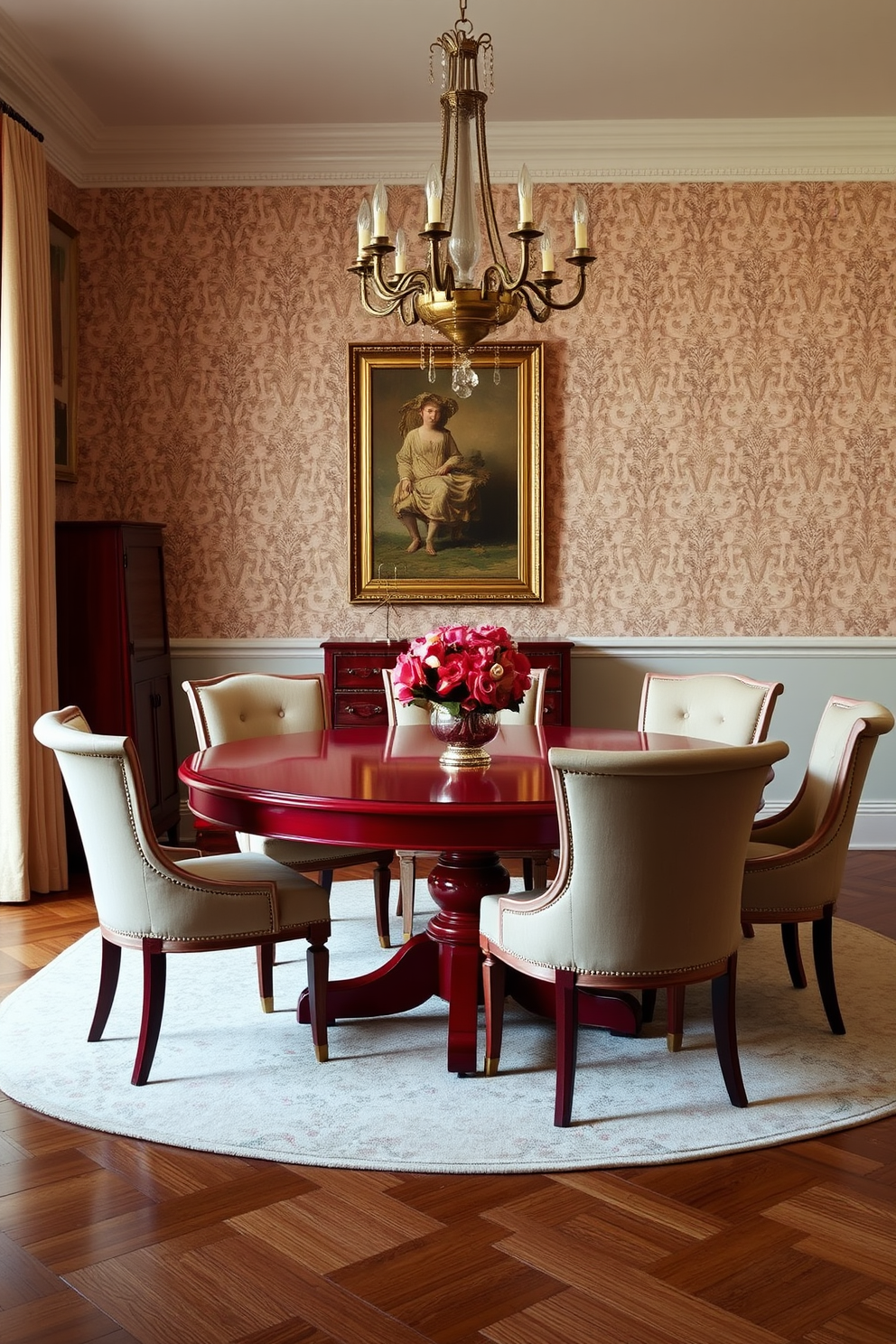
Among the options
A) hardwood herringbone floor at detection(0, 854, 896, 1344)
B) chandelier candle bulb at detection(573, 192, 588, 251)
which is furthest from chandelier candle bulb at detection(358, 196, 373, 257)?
hardwood herringbone floor at detection(0, 854, 896, 1344)

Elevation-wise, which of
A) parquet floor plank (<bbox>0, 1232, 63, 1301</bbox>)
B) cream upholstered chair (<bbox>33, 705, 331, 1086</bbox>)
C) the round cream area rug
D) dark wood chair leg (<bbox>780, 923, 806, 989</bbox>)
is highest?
cream upholstered chair (<bbox>33, 705, 331, 1086</bbox>)

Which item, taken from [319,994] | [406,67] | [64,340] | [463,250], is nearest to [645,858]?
[319,994]

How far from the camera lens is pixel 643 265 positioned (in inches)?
229

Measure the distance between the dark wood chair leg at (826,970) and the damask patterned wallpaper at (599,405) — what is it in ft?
8.93

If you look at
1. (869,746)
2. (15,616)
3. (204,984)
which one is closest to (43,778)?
(15,616)

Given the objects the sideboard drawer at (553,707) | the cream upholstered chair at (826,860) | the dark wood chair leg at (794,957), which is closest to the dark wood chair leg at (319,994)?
the cream upholstered chair at (826,860)

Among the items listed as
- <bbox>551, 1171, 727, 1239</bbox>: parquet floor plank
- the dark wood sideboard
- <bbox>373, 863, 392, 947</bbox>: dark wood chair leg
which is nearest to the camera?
<bbox>551, 1171, 727, 1239</bbox>: parquet floor plank

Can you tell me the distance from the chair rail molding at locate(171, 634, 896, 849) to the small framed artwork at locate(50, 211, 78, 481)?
103 centimetres

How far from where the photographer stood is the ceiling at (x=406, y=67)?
14.8ft

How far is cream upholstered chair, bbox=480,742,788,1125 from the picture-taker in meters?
2.57

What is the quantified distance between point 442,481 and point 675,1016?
3278 mm

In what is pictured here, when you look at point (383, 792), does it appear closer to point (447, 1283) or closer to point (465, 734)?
point (465, 734)

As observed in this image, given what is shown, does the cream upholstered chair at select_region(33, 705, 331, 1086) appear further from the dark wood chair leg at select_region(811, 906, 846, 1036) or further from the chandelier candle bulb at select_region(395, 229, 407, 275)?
the chandelier candle bulb at select_region(395, 229, 407, 275)

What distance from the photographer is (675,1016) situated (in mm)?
3203
